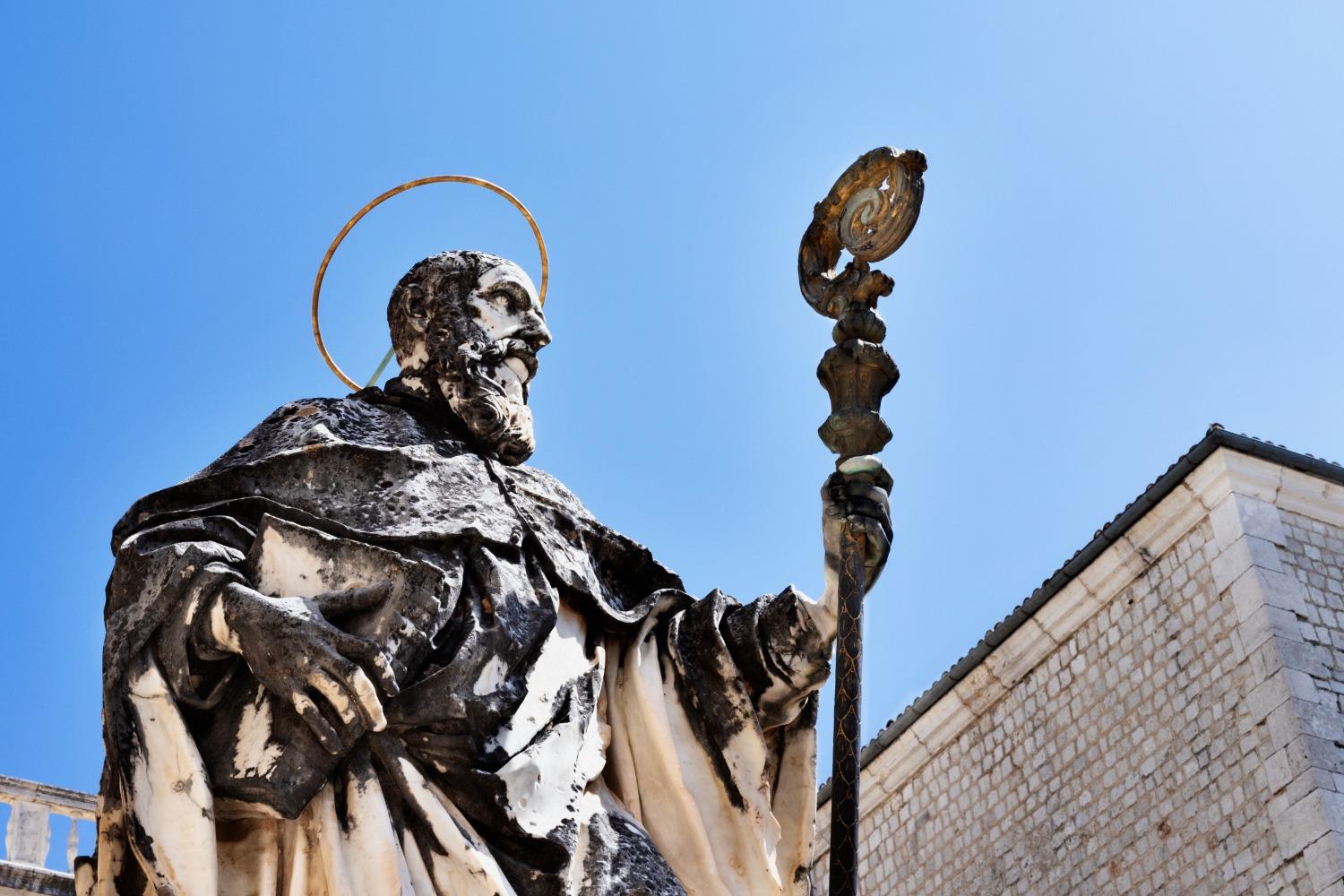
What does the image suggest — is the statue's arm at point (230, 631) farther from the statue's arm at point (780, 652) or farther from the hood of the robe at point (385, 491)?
the statue's arm at point (780, 652)

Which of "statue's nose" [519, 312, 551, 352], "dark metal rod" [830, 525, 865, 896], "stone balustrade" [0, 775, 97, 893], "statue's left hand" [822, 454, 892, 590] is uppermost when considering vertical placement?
"stone balustrade" [0, 775, 97, 893]

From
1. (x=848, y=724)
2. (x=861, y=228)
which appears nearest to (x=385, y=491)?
(x=848, y=724)

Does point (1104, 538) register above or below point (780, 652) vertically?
→ above

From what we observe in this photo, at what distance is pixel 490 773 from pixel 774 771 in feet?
2.89

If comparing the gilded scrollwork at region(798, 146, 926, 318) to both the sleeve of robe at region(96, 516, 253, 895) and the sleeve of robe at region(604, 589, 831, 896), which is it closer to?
the sleeve of robe at region(604, 589, 831, 896)

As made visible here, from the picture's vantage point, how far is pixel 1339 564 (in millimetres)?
12711

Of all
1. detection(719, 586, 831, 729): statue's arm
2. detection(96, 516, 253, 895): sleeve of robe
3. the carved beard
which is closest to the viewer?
detection(96, 516, 253, 895): sleeve of robe

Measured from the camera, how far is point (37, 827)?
1032 centimetres

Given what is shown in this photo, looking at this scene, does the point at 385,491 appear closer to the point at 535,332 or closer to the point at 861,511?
the point at 535,332

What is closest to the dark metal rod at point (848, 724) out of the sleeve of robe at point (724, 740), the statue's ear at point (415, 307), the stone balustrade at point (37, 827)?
the sleeve of robe at point (724, 740)

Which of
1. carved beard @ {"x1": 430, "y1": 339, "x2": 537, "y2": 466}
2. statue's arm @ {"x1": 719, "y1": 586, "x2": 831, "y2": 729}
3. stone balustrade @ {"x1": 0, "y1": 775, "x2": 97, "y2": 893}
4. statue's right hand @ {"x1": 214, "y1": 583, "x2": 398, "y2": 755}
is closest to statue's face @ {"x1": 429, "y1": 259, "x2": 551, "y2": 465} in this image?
carved beard @ {"x1": 430, "y1": 339, "x2": 537, "y2": 466}

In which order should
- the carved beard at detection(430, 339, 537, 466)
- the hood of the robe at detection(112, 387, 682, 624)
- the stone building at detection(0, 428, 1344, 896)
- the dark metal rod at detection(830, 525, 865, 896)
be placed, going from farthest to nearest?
the stone building at detection(0, 428, 1344, 896) < the carved beard at detection(430, 339, 537, 466) < the hood of the robe at detection(112, 387, 682, 624) < the dark metal rod at detection(830, 525, 865, 896)

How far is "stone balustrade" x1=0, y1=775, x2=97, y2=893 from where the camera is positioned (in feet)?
33.2

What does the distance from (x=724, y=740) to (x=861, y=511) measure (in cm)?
60
